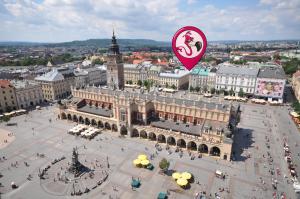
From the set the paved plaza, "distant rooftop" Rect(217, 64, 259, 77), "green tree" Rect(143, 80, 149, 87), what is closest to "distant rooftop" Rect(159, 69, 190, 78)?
"green tree" Rect(143, 80, 149, 87)

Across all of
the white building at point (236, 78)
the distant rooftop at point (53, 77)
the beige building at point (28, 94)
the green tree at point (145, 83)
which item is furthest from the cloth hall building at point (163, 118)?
the green tree at point (145, 83)

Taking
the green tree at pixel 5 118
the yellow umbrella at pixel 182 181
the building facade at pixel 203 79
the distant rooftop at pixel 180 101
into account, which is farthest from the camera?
the building facade at pixel 203 79

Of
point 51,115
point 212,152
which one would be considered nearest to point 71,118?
point 51,115

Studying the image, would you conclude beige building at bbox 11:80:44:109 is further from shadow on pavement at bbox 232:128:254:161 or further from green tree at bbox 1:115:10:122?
shadow on pavement at bbox 232:128:254:161

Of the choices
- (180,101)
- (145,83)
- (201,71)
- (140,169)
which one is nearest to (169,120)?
(180,101)

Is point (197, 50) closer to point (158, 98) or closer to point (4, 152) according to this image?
point (158, 98)

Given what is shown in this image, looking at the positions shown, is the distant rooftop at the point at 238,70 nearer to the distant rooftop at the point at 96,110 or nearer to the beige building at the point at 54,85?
the distant rooftop at the point at 96,110

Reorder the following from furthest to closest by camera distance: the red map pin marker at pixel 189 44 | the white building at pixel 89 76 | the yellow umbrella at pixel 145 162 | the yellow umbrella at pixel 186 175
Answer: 1. the white building at pixel 89 76
2. the yellow umbrella at pixel 145 162
3. the yellow umbrella at pixel 186 175
4. the red map pin marker at pixel 189 44

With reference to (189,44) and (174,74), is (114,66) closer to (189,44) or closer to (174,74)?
(189,44)
